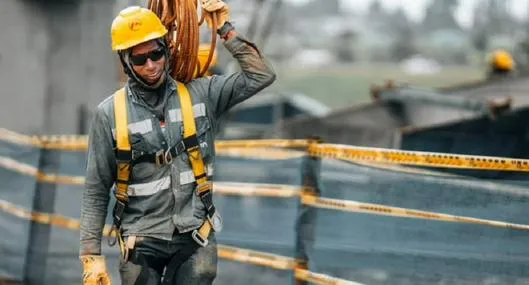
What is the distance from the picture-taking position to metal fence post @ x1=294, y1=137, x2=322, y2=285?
7781mm

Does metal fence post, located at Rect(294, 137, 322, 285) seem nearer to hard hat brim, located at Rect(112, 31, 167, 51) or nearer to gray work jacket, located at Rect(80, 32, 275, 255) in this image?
gray work jacket, located at Rect(80, 32, 275, 255)

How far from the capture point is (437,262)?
6.66 metres

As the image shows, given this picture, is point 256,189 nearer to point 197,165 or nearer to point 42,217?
point 42,217

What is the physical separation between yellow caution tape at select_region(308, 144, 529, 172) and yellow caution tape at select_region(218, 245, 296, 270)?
774 millimetres

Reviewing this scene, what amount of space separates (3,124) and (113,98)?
33.6 feet

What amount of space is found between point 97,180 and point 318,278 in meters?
1.95

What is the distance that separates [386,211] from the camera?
7035mm

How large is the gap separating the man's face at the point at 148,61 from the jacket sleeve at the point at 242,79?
322 millimetres

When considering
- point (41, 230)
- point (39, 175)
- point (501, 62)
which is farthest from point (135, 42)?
point (501, 62)

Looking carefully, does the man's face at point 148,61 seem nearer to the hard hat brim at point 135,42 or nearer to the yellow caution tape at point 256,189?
the hard hat brim at point 135,42

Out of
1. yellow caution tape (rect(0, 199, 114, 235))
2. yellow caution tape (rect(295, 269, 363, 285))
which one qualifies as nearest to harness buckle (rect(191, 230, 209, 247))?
yellow caution tape (rect(295, 269, 363, 285))

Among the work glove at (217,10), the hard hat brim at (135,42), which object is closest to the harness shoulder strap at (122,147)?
the hard hat brim at (135,42)

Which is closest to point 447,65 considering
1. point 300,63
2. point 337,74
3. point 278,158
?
point 300,63

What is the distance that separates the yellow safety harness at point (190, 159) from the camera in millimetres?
6023
